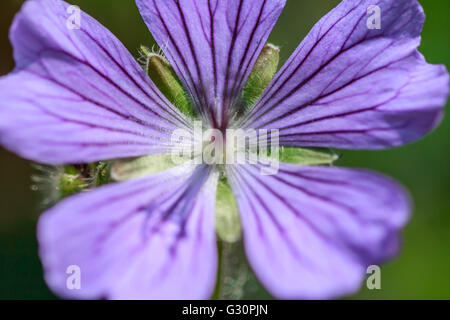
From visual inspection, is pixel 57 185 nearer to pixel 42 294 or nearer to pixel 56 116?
pixel 56 116

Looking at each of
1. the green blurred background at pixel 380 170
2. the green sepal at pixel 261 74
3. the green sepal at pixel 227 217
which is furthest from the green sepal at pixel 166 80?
the green blurred background at pixel 380 170

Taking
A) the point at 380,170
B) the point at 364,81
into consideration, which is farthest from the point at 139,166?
the point at 380,170

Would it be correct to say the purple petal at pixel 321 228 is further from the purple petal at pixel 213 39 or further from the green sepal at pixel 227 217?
the purple petal at pixel 213 39

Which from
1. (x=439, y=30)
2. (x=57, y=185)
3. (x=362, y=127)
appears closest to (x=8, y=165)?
(x=57, y=185)

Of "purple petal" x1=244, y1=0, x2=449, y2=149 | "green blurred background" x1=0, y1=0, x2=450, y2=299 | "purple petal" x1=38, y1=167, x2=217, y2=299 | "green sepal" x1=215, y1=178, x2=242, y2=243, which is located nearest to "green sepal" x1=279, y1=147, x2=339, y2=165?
"purple petal" x1=244, y1=0, x2=449, y2=149

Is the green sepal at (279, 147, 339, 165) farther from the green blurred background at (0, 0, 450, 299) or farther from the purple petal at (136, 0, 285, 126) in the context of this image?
the green blurred background at (0, 0, 450, 299)

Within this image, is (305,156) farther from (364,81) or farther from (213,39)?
(213,39)

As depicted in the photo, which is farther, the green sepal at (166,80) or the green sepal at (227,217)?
the green sepal at (166,80)
